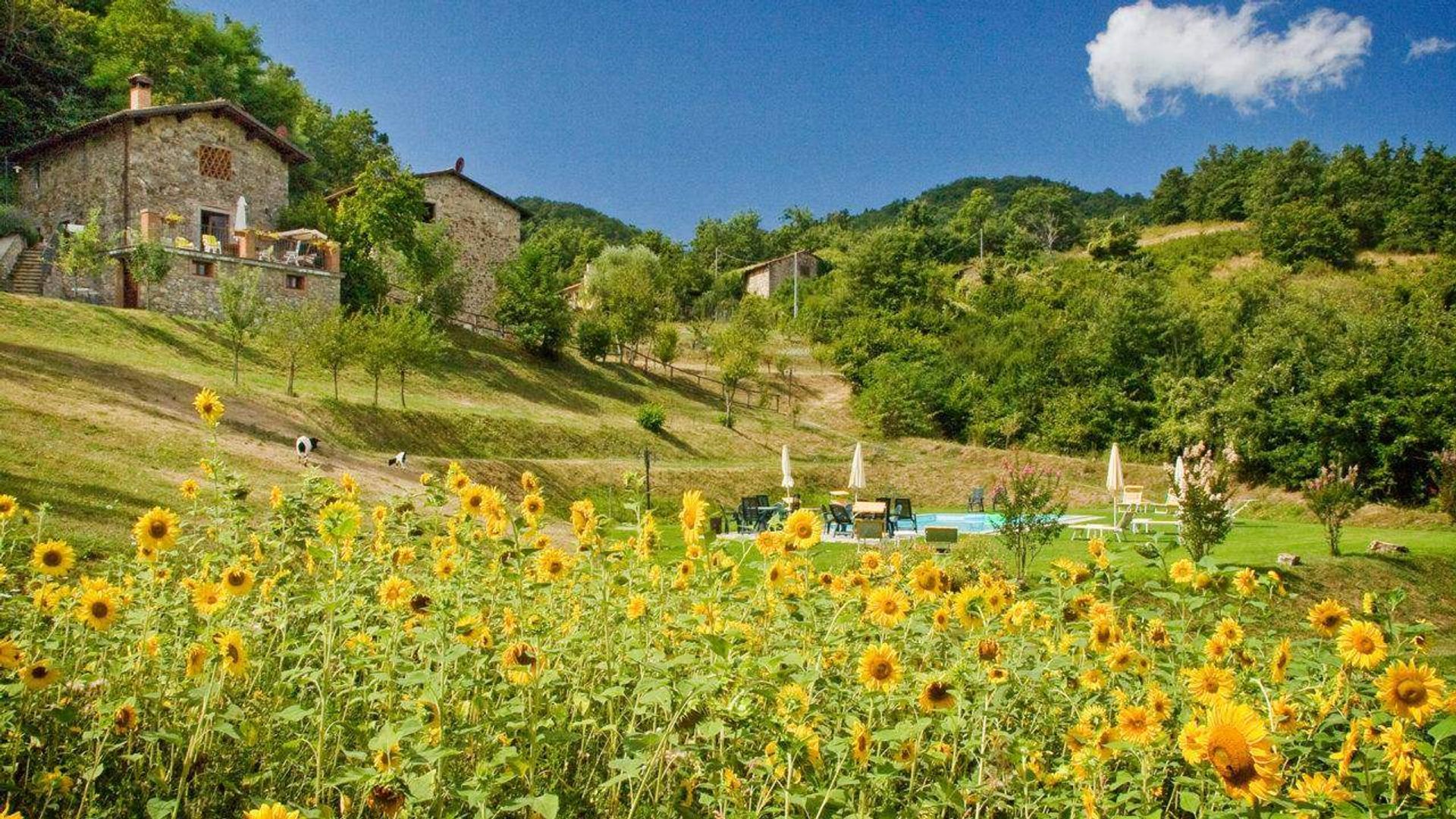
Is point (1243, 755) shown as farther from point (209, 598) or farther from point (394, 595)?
point (209, 598)

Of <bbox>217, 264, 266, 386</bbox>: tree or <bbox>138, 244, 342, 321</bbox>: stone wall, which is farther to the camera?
<bbox>138, 244, 342, 321</bbox>: stone wall

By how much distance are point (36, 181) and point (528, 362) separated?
16.1 m

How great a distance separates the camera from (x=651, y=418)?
24.4 m

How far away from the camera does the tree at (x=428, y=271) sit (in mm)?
26984

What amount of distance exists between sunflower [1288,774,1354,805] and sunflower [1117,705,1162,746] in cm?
25

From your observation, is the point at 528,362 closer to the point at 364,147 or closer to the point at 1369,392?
the point at 364,147

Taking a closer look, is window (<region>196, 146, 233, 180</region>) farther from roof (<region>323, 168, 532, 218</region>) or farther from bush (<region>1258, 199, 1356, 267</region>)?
bush (<region>1258, 199, 1356, 267</region>)

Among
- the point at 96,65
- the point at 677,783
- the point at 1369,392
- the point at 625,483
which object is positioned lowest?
the point at 677,783

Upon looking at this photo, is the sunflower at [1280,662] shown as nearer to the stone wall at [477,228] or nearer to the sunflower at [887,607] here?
the sunflower at [887,607]

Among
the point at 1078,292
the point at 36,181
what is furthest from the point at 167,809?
the point at 1078,292

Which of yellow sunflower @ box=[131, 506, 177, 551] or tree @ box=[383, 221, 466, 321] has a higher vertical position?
tree @ box=[383, 221, 466, 321]

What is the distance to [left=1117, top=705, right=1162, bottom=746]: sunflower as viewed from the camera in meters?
1.61

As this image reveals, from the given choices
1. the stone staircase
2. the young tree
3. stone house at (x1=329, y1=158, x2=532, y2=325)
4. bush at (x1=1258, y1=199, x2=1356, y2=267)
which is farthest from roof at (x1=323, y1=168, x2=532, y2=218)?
bush at (x1=1258, y1=199, x2=1356, y2=267)

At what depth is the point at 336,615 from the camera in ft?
6.83
